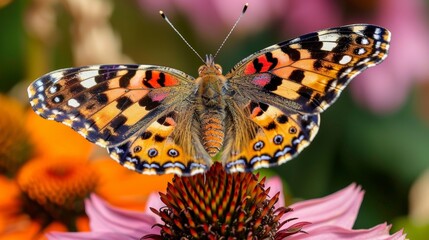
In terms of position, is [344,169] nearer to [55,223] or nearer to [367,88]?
[367,88]

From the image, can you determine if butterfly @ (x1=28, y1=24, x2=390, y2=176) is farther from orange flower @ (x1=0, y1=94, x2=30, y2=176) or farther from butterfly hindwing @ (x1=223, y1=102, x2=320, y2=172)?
orange flower @ (x1=0, y1=94, x2=30, y2=176)

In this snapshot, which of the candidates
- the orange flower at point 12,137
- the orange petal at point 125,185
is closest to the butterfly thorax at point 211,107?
the orange petal at point 125,185

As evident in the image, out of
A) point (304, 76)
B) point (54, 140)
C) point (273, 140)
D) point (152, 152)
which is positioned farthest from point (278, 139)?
point (54, 140)

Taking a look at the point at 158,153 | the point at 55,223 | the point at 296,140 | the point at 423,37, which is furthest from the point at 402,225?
the point at 423,37

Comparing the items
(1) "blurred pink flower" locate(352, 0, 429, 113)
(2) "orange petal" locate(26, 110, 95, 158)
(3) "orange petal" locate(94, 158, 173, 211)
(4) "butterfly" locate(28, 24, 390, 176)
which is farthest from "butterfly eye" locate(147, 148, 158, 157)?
(1) "blurred pink flower" locate(352, 0, 429, 113)

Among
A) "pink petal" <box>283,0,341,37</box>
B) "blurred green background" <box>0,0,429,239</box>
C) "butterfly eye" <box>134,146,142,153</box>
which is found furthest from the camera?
"pink petal" <box>283,0,341,37</box>

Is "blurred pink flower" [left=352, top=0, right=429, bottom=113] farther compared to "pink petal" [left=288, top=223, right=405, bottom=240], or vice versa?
"blurred pink flower" [left=352, top=0, right=429, bottom=113]

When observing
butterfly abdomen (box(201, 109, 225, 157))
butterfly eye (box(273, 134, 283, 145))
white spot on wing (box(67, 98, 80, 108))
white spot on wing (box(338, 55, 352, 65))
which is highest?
white spot on wing (box(338, 55, 352, 65))
